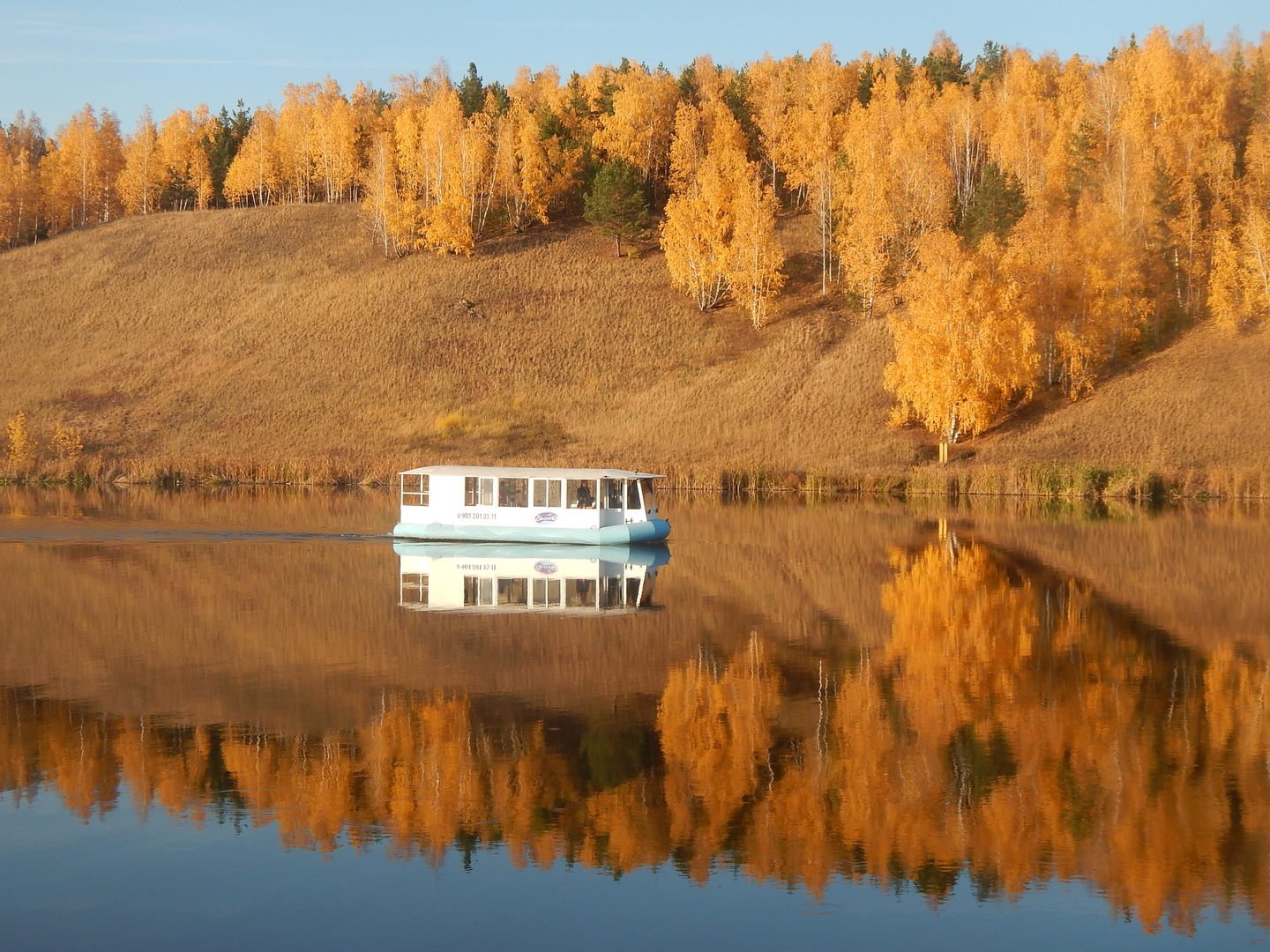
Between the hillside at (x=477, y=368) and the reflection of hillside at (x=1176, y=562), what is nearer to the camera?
the reflection of hillside at (x=1176, y=562)

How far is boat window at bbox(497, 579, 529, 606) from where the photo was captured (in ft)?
100

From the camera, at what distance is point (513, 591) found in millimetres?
32344

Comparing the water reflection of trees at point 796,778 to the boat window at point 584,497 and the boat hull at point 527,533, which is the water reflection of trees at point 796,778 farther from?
the boat window at point 584,497

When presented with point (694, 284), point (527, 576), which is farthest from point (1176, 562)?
point (694, 284)

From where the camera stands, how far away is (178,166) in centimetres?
13200

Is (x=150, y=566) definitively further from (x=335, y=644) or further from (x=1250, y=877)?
(x=1250, y=877)

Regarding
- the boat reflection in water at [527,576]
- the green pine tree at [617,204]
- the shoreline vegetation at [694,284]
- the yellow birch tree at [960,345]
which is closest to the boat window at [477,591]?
the boat reflection in water at [527,576]

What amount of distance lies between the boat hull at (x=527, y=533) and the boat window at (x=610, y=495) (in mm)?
934

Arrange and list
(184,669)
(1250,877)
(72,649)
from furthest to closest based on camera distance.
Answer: (72,649) → (184,669) → (1250,877)

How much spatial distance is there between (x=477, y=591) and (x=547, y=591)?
5.45 feet

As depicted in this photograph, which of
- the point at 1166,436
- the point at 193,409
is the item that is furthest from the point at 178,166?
the point at 1166,436

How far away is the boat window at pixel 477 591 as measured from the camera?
99.9 ft

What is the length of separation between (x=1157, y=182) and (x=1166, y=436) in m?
23.4

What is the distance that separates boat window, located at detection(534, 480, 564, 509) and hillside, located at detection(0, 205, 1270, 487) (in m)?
19.7
